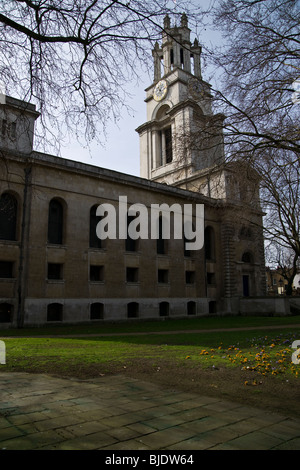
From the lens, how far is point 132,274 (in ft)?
93.1

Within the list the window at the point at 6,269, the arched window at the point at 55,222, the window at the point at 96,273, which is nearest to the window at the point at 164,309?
the window at the point at 96,273

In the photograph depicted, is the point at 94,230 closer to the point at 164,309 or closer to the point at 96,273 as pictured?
the point at 96,273

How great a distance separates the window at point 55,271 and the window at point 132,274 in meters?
6.16

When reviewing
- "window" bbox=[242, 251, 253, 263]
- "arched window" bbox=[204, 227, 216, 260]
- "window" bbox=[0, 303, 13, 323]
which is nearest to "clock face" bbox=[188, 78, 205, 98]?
"window" bbox=[0, 303, 13, 323]

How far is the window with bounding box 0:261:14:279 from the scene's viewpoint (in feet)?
71.3

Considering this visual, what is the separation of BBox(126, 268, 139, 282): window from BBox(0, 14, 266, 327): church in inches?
3.3

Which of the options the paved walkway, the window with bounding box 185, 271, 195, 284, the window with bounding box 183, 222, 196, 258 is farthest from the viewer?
→ the window with bounding box 183, 222, 196, 258

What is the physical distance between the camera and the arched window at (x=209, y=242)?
3516 centimetres

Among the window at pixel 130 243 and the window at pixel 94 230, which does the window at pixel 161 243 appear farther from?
the window at pixel 94 230

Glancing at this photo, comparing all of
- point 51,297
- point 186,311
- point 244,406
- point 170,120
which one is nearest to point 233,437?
point 244,406

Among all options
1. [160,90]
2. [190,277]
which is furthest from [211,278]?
[160,90]

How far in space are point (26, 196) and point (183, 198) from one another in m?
15.0

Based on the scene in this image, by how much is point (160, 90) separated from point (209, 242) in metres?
23.8

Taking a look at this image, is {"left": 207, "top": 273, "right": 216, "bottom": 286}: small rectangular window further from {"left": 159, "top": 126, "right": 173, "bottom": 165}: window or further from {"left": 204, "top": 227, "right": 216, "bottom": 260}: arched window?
{"left": 159, "top": 126, "right": 173, "bottom": 165}: window
